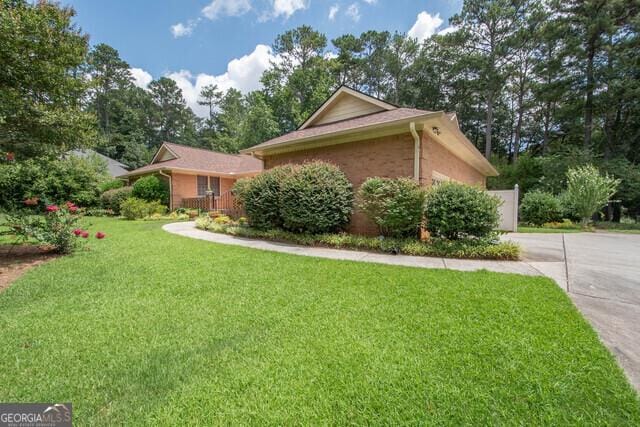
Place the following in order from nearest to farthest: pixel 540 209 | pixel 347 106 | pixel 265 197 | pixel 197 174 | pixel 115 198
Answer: pixel 265 197
pixel 347 106
pixel 540 209
pixel 115 198
pixel 197 174

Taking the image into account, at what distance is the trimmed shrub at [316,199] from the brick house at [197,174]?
8.30 meters

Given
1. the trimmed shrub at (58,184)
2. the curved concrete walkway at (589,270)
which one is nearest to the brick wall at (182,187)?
the trimmed shrub at (58,184)

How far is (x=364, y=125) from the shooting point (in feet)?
25.1

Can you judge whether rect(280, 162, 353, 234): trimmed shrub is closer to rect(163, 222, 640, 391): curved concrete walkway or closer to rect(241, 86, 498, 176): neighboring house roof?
rect(163, 222, 640, 391): curved concrete walkway

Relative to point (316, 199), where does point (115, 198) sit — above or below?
above

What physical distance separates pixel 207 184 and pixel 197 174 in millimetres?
1004

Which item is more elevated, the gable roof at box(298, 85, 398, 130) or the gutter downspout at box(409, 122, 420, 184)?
the gable roof at box(298, 85, 398, 130)

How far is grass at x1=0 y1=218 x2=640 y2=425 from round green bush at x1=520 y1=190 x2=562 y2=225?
13.9 meters

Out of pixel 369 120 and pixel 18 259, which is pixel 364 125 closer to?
pixel 369 120

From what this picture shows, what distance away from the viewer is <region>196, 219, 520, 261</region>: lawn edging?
5.79 metres

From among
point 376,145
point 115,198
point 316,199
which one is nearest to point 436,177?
point 376,145

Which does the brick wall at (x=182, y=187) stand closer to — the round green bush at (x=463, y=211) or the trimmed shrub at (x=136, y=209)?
the trimmed shrub at (x=136, y=209)

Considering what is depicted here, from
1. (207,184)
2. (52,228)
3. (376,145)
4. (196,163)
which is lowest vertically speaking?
(52,228)
